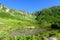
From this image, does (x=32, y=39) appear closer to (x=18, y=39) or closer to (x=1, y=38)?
(x=18, y=39)

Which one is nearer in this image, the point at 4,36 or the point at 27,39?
the point at 4,36

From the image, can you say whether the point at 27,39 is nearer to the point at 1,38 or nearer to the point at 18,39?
the point at 18,39

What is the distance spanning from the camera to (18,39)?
32.3 m

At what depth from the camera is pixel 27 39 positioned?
32.9 metres

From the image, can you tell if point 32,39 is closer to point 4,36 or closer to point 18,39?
point 18,39

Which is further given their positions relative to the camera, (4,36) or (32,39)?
(32,39)

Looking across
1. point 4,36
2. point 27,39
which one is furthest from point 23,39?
point 4,36

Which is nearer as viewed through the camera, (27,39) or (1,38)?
(1,38)

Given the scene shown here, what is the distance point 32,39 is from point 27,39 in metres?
0.83

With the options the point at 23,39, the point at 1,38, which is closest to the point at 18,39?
the point at 23,39

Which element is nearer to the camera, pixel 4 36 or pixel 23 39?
pixel 4 36

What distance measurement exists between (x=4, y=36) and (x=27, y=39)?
4174 millimetres

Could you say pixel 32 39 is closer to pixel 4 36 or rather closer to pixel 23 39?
pixel 23 39

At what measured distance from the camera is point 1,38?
30.4 metres
